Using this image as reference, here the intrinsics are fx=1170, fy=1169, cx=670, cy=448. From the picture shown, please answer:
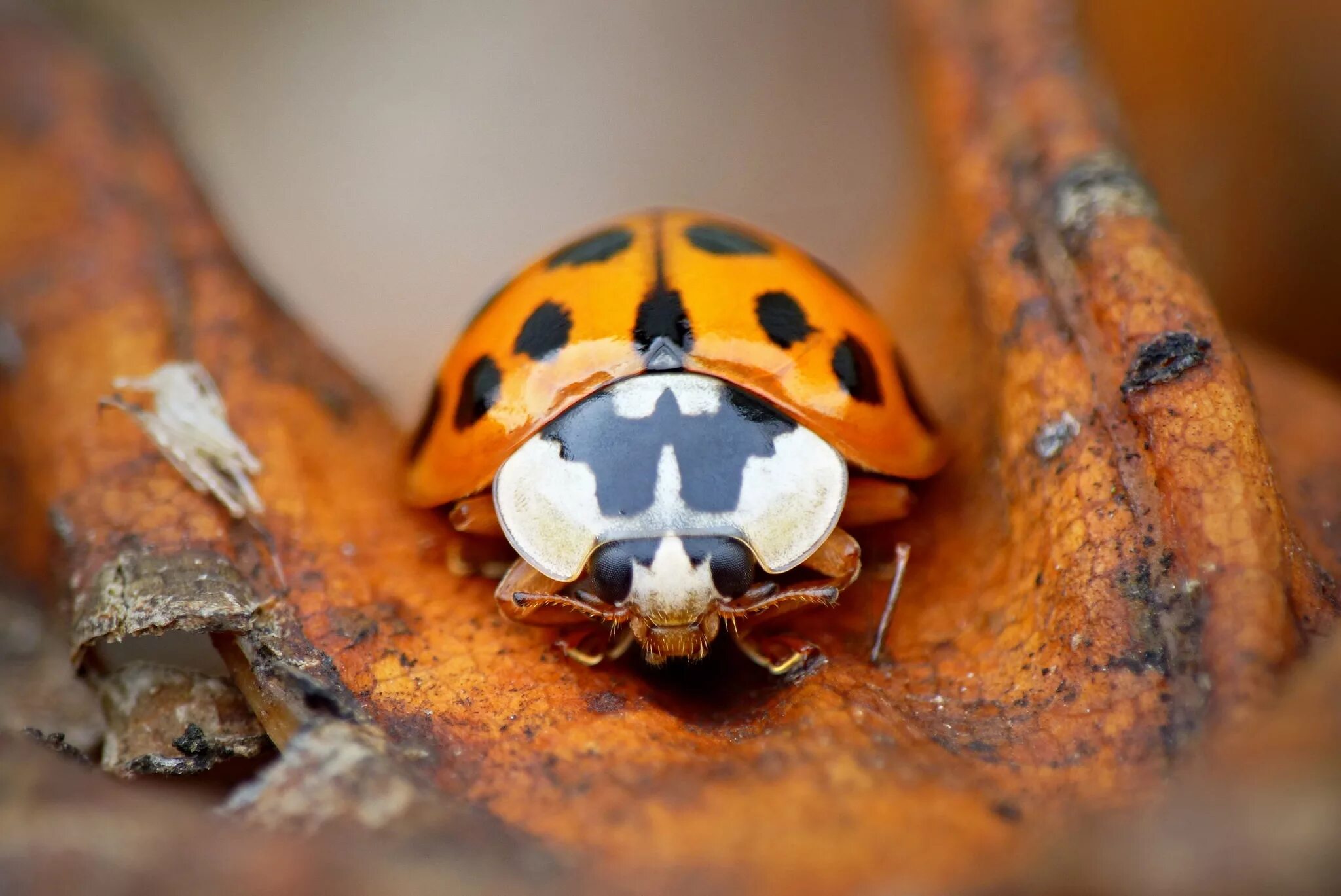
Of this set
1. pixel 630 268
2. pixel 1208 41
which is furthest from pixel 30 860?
pixel 1208 41

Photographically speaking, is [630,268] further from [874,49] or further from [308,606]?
[874,49]

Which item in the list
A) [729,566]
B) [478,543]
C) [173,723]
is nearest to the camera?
[173,723]

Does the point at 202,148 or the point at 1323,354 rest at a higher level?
the point at 1323,354

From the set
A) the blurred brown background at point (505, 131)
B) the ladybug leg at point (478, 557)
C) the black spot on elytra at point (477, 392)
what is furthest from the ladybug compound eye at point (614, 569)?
the blurred brown background at point (505, 131)

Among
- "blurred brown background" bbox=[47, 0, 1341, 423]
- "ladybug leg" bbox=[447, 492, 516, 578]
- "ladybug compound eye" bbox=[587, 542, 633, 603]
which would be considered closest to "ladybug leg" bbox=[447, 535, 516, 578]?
"ladybug leg" bbox=[447, 492, 516, 578]

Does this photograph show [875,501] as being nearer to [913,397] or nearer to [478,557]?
[913,397]

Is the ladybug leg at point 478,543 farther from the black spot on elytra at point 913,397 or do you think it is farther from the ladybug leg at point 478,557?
the black spot on elytra at point 913,397

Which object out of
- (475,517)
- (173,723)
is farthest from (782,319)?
(173,723)
